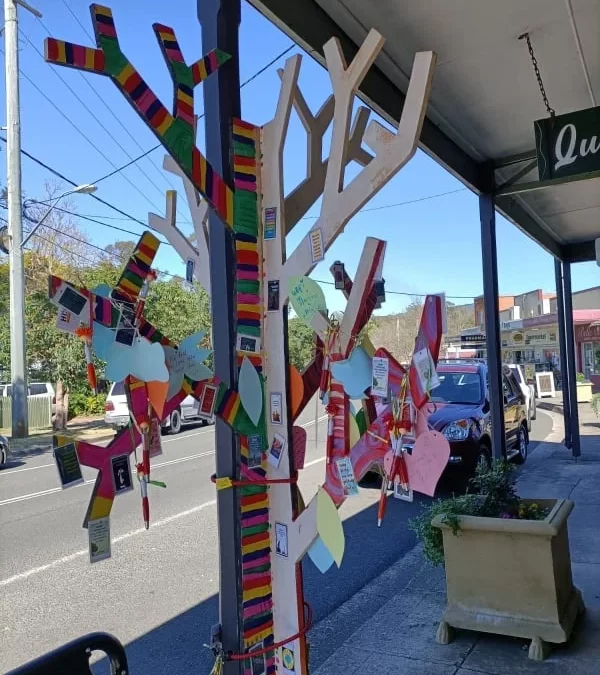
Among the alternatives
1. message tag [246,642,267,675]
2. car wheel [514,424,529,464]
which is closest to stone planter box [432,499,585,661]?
message tag [246,642,267,675]

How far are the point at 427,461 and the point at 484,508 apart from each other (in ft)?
6.84

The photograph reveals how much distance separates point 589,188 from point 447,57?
3.55 metres

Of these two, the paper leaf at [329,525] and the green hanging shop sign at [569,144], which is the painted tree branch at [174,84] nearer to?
the paper leaf at [329,525]

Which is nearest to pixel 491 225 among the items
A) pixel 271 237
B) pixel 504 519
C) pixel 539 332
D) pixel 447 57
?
pixel 447 57

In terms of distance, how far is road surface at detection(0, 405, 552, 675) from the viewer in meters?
3.77

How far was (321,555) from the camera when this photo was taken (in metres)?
1.85

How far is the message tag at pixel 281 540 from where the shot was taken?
197 centimetres

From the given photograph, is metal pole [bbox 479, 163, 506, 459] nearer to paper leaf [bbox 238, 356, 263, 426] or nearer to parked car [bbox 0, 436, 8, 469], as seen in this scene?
paper leaf [bbox 238, 356, 263, 426]

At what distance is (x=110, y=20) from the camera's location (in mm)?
1547

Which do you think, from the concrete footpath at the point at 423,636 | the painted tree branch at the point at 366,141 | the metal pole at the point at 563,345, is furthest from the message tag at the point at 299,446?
the metal pole at the point at 563,345

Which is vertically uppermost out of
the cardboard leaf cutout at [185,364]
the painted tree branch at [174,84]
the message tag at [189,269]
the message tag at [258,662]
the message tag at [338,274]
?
the painted tree branch at [174,84]

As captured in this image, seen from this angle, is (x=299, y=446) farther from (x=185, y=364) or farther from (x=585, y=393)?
(x=585, y=393)

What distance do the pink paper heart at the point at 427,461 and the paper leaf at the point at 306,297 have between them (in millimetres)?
496

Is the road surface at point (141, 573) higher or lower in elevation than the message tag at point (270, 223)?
lower
